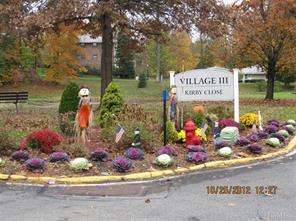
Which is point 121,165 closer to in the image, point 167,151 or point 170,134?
point 167,151

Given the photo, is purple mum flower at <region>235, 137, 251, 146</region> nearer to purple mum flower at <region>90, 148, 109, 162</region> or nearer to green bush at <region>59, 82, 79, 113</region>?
purple mum flower at <region>90, 148, 109, 162</region>

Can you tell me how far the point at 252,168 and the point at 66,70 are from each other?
1375 inches

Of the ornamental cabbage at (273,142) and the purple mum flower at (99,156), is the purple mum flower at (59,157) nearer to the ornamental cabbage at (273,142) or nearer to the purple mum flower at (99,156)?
the purple mum flower at (99,156)

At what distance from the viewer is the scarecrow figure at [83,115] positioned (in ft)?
34.1

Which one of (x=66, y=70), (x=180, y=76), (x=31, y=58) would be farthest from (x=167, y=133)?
(x=31, y=58)

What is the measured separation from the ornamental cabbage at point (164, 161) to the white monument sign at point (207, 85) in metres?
4.28

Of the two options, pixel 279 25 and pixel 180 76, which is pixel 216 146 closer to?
pixel 180 76

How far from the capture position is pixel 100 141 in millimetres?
11609

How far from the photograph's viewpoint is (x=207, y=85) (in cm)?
1335

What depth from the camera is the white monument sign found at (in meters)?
13.4

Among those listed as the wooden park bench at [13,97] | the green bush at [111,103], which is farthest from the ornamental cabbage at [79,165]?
the wooden park bench at [13,97]
